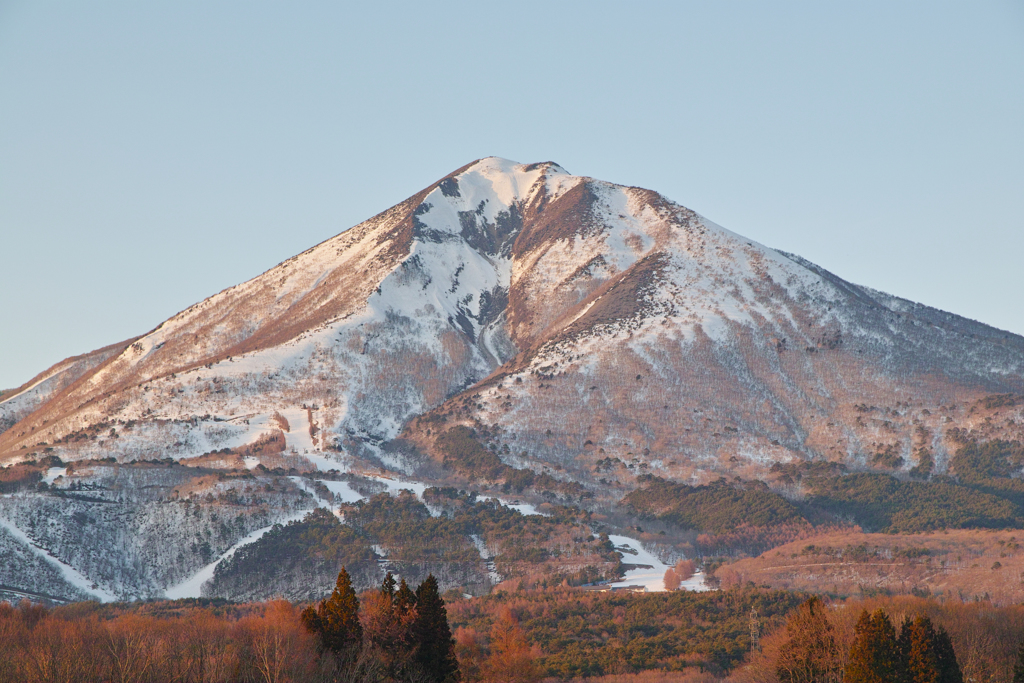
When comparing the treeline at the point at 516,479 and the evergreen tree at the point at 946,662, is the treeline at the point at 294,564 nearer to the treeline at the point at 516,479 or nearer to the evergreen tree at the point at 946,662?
the treeline at the point at 516,479

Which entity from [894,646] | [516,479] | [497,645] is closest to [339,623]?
[497,645]

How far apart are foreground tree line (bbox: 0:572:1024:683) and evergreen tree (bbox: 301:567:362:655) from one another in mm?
112

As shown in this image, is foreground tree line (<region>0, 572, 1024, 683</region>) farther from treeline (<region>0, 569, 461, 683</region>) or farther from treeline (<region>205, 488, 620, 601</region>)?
treeline (<region>205, 488, 620, 601</region>)

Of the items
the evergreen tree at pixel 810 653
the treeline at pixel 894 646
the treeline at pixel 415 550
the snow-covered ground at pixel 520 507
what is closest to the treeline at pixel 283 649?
the evergreen tree at pixel 810 653

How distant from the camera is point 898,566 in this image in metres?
145

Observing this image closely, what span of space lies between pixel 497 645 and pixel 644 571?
57.7 m

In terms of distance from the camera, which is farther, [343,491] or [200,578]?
[343,491]

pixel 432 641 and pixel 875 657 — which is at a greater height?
pixel 432 641

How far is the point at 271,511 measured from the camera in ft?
543

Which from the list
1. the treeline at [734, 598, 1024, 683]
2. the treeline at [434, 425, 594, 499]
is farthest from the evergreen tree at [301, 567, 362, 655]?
the treeline at [434, 425, 594, 499]

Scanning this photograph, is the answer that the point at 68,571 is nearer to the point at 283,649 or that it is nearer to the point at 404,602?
the point at 283,649

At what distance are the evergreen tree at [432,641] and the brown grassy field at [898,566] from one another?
7102 centimetres

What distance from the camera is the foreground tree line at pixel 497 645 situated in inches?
2970

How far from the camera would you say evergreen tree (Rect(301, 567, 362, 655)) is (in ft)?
256
